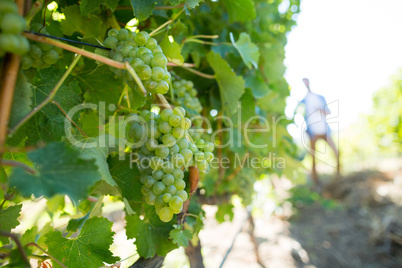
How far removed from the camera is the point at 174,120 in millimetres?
649

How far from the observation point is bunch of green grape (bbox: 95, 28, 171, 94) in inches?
23.4

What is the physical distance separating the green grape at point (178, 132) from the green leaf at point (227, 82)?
563mm

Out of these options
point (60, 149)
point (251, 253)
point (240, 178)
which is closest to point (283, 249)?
point (251, 253)

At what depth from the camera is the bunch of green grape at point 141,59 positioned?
59 cm

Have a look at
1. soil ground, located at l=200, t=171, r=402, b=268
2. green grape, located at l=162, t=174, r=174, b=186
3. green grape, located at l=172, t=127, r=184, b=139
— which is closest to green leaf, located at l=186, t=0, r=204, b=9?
green grape, located at l=172, t=127, r=184, b=139

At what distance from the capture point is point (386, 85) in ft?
26.7

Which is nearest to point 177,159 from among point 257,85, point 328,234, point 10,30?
point 10,30

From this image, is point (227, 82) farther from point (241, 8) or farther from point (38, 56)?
point (38, 56)

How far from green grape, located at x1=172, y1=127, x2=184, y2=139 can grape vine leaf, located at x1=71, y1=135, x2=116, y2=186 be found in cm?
17

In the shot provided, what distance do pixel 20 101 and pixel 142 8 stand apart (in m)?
0.42

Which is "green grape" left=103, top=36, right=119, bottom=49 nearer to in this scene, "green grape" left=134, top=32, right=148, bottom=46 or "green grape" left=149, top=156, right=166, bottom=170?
"green grape" left=134, top=32, right=148, bottom=46

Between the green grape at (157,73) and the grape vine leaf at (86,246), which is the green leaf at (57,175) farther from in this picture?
the grape vine leaf at (86,246)

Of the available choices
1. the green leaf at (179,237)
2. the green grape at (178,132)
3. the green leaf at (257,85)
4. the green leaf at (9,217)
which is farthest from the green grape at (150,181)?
the green leaf at (257,85)

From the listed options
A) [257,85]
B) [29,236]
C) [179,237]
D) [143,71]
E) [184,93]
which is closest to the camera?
[143,71]
